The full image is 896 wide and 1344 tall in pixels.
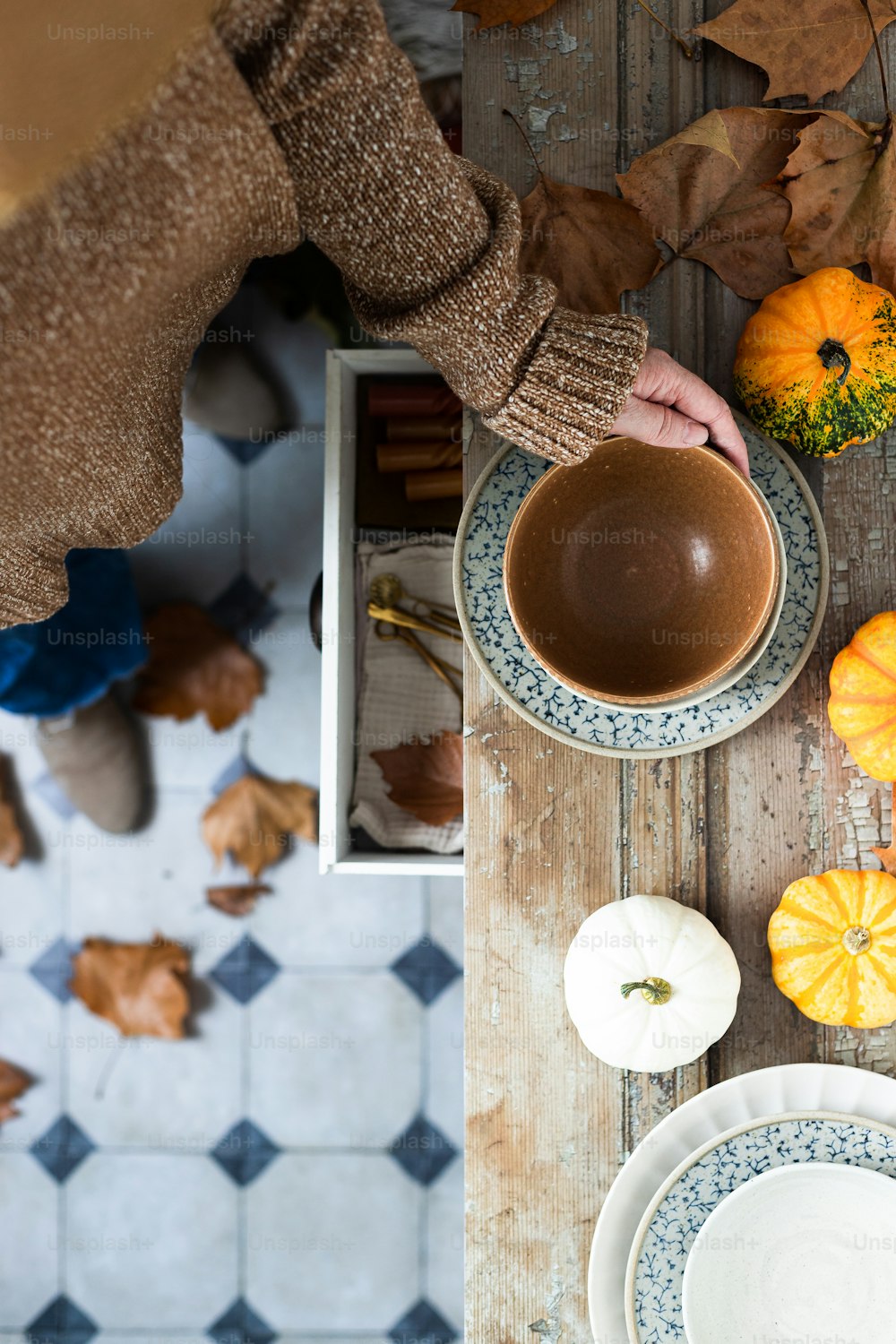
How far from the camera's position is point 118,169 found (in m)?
0.46

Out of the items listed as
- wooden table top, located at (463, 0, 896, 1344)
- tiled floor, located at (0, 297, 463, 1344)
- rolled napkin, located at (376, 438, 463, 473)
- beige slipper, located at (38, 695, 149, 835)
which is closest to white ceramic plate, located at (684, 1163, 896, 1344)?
wooden table top, located at (463, 0, 896, 1344)

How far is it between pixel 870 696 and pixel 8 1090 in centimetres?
151

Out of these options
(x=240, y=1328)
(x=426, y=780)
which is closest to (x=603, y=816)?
(x=426, y=780)

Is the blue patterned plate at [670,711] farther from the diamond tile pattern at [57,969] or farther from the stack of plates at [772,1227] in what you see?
the diamond tile pattern at [57,969]

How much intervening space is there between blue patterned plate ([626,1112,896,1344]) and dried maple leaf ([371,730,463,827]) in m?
0.51

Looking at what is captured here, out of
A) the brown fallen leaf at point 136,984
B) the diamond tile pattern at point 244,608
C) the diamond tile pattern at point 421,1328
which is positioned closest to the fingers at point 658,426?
the diamond tile pattern at point 244,608

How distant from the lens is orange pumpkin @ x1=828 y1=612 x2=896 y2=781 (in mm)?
835

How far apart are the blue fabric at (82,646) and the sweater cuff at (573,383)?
0.76 m

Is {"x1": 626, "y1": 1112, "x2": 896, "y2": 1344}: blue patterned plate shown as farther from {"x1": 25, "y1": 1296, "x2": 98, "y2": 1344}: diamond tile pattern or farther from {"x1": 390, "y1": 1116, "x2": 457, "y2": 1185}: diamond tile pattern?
{"x1": 25, "y1": 1296, "x2": 98, "y2": 1344}: diamond tile pattern

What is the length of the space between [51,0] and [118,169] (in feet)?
0.46

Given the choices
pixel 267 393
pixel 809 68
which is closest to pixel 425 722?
pixel 267 393

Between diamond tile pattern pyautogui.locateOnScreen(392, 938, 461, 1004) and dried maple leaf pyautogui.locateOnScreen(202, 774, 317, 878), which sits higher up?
dried maple leaf pyautogui.locateOnScreen(202, 774, 317, 878)

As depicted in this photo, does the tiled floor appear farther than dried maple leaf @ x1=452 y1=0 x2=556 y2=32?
Yes

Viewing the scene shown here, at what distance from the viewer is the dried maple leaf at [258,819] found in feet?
5.19
